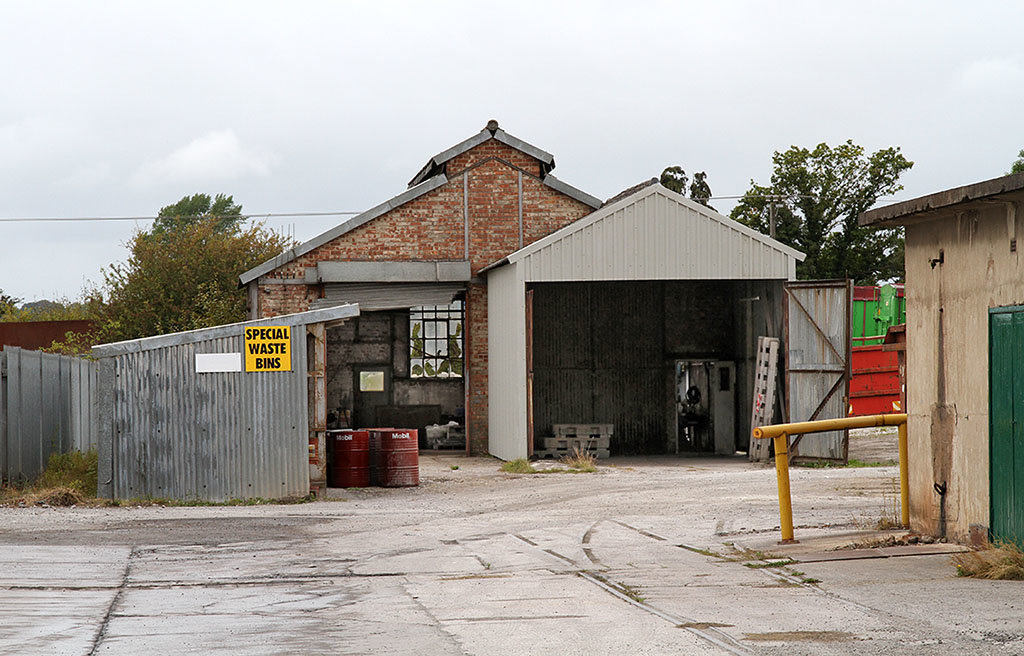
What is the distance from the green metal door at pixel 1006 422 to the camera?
33.4 feet

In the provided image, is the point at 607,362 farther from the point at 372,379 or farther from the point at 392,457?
the point at 392,457

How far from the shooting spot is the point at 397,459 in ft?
68.6

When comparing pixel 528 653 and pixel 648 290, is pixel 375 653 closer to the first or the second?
pixel 528 653

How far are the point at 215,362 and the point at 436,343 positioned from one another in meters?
16.3

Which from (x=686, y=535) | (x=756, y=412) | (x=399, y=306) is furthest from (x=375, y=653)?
(x=399, y=306)

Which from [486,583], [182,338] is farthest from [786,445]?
[182,338]

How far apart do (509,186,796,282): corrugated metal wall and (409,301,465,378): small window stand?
9087 mm

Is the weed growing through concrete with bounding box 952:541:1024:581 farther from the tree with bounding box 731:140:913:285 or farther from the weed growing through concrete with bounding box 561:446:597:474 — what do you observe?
the tree with bounding box 731:140:913:285

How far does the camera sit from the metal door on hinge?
24438 mm

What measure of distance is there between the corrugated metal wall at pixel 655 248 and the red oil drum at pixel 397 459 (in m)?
5.70

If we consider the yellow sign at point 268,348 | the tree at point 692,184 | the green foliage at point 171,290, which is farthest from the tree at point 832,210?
the yellow sign at point 268,348

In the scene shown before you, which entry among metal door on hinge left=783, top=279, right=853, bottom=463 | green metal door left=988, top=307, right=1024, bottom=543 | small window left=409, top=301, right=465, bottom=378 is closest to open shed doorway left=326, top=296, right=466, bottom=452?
small window left=409, top=301, right=465, bottom=378

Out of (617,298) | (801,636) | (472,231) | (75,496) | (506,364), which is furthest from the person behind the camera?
(617,298)

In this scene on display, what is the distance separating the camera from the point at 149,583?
35.7ft
